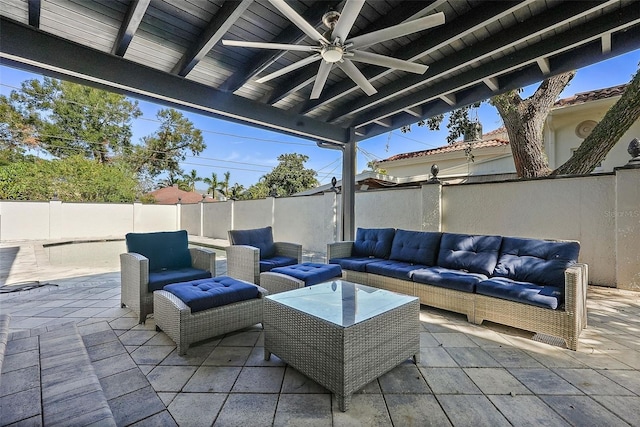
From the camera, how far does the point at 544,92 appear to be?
6.03 metres

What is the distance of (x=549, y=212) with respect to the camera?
4.56 meters

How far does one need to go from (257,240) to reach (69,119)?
17.7m

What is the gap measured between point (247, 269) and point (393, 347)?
8.06 feet

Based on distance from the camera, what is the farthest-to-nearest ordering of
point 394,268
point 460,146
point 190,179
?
1. point 190,179
2. point 460,146
3. point 394,268

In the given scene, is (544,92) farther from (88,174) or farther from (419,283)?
(88,174)

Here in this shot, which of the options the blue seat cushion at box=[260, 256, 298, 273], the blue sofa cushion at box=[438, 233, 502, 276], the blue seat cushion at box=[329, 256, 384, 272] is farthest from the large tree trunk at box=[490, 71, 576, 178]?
the blue seat cushion at box=[260, 256, 298, 273]

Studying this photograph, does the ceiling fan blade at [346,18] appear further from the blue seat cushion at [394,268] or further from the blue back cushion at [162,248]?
the blue back cushion at [162,248]

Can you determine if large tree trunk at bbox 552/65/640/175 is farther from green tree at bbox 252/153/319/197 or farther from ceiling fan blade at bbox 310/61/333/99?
green tree at bbox 252/153/319/197

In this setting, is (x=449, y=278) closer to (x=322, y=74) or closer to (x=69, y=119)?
(x=322, y=74)

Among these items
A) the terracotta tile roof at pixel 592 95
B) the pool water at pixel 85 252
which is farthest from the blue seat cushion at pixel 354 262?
the terracotta tile roof at pixel 592 95

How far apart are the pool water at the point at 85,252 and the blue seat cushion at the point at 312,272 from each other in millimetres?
4682

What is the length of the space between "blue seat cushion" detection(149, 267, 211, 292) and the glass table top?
53.0 inches

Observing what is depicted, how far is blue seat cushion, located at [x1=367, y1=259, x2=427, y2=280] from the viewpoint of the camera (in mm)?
3421

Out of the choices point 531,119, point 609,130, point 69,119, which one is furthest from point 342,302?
point 69,119
